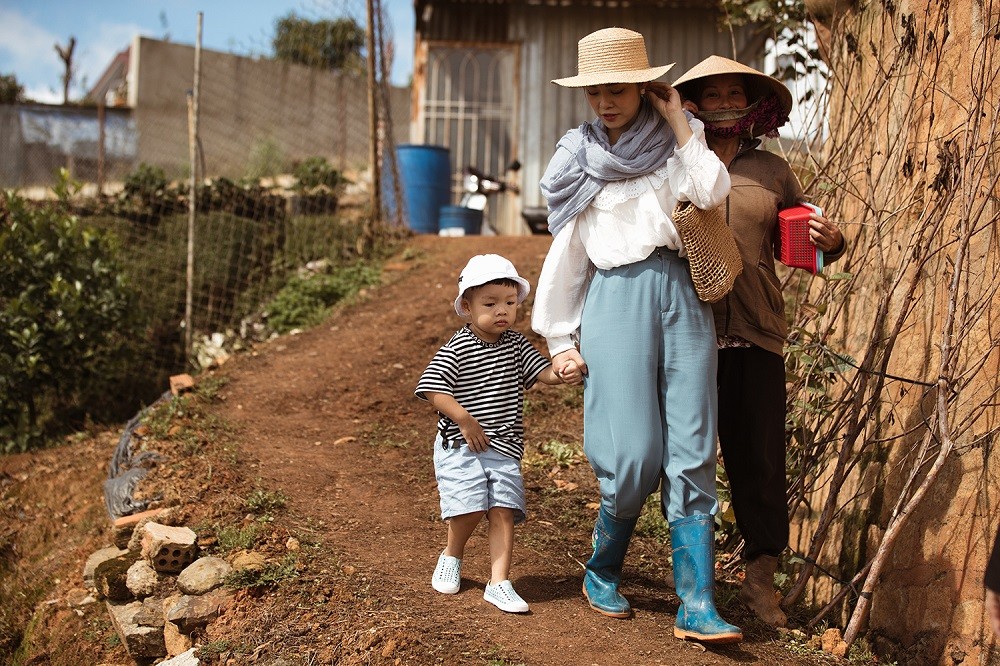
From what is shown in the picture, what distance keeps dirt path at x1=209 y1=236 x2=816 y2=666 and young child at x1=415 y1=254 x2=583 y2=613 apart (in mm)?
266

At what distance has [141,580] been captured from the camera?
4.70 meters

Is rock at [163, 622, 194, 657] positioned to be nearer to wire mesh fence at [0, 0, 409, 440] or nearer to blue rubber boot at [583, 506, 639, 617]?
blue rubber boot at [583, 506, 639, 617]

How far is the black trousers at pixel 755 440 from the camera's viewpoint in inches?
135

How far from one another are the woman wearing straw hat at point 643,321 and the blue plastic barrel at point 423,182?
7.75 meters

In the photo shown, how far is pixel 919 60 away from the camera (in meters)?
3.93

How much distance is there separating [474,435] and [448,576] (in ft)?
1.84

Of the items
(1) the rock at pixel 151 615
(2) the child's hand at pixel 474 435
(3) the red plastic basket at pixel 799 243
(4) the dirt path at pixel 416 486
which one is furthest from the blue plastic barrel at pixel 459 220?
(3) the red plastic basket at pixel 799 243

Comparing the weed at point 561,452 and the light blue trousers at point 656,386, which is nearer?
the light blue trousers at point 656,386

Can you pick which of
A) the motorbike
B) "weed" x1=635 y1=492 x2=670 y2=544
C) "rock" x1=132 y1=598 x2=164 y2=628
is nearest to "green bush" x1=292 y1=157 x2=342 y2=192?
the motorbike

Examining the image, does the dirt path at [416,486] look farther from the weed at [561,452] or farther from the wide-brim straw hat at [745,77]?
the wide-brim straw hat at [745,77]

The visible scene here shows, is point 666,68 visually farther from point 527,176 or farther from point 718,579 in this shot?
point 527,176

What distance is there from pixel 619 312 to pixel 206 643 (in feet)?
6.78

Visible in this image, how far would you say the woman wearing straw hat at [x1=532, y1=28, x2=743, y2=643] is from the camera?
3170 millimetres

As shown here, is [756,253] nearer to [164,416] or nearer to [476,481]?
[476,481]
